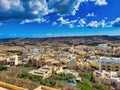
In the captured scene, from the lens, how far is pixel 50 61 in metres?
33.1

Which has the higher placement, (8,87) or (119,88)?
(8,87)

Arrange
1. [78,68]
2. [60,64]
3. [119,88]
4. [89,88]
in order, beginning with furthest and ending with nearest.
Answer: [60,64] → [78,68] → [119,88] → [89,88]

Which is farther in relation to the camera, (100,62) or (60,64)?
(60,64)

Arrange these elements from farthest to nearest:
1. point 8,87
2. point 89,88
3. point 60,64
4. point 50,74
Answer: point 60,64 → point 50,74 → point 89,88 → point 8,87

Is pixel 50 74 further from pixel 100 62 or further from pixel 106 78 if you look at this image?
pixel 100 62

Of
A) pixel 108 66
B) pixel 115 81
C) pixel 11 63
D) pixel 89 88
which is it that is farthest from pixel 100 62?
pixel 11 63

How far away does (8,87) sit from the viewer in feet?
29.5

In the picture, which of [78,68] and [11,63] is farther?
[11,63]

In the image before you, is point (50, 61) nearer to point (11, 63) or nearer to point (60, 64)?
point (60, 64)

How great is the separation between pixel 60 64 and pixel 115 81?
12.2 m

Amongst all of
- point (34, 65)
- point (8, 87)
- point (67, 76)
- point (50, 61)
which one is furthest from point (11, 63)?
point (8, 87)

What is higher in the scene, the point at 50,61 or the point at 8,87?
the point at 8,87

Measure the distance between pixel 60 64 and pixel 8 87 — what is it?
24.0 meters

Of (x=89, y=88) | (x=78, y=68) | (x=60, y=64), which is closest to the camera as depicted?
(x=89, y=88)
